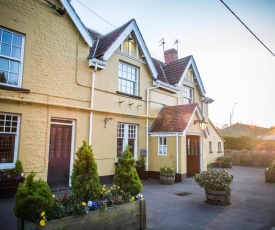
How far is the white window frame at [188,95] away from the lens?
1760cm

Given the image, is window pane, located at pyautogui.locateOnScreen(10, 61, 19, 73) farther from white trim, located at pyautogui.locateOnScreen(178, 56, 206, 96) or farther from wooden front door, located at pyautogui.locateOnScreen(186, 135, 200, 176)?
white trim, located at pyautogui.locateOnScreen(178, 56, 206, 96)

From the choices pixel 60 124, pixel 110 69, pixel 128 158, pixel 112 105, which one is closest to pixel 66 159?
pixel 60 124

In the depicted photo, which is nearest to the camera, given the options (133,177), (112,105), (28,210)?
(28,210)

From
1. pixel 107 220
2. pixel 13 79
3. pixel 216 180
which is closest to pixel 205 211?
pixel 216 180

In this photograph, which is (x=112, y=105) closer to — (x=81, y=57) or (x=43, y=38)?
(x=81, y=57)

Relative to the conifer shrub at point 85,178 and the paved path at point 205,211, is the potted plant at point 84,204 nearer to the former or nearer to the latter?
the conifer shrub at point 85,178

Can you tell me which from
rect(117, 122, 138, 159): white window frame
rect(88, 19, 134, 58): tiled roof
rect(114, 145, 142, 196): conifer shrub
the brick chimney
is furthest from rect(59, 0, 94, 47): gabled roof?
the brick chimney

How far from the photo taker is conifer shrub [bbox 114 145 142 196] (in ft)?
18.6

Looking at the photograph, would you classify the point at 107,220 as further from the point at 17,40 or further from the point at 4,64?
the point at 17,40

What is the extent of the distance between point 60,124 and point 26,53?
11.3ft

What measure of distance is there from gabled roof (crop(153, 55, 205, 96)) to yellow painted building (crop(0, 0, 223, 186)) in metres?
1.32

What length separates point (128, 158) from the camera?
6074mm

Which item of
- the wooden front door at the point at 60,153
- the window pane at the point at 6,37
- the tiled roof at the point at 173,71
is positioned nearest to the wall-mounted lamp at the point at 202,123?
the tiled roof at the point at 173,71

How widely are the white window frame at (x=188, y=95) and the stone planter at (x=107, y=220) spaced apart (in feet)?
44.2
